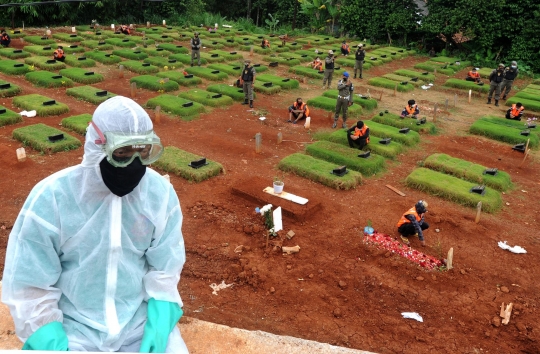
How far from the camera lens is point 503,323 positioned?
645cm

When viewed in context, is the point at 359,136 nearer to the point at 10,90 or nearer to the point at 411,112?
the point at 411,112

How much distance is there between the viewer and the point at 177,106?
14.5 m

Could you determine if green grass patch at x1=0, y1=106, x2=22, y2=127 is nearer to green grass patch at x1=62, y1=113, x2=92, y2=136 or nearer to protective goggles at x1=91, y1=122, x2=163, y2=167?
green grass patch at x1=62, y1=113, x2=92, y2=136

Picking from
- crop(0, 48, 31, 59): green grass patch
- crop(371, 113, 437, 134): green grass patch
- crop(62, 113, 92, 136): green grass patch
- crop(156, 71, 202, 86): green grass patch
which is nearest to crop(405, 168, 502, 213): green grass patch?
crop(371, 113, 437, 134): green grass patch

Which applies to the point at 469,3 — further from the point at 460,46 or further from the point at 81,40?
the point at 81,40

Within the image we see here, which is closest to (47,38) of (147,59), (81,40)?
(81,40)

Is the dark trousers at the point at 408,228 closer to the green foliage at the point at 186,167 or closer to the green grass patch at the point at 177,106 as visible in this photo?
the green foliage at the point at 186,167

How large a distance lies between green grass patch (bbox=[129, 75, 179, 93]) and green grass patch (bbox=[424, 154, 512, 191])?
9588mm

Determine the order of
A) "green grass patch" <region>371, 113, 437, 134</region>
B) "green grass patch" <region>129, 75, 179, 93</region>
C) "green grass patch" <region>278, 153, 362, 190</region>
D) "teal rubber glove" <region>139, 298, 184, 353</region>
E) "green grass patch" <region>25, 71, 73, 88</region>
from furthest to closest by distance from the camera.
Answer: "green grass patch" <region>129, 75, 179, 93</region>
"green grass patch" <region>25, 71, 73, 88</region>
"green grass patch" <region>371, 113, 437, 134</region>
"green grass patch" <region>278, 153, 362, 190</region>
"teal rubber glove" <region>139, 298, 184, 353</region>

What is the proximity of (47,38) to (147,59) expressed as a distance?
7281mm

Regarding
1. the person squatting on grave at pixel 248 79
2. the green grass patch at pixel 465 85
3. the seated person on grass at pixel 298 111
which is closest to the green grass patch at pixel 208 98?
the person squatting on grave at pixel 248 79

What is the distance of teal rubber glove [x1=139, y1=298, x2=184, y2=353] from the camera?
2.84 meters

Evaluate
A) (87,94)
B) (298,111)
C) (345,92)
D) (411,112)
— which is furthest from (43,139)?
(411,112)

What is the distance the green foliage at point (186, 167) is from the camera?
1002cm
